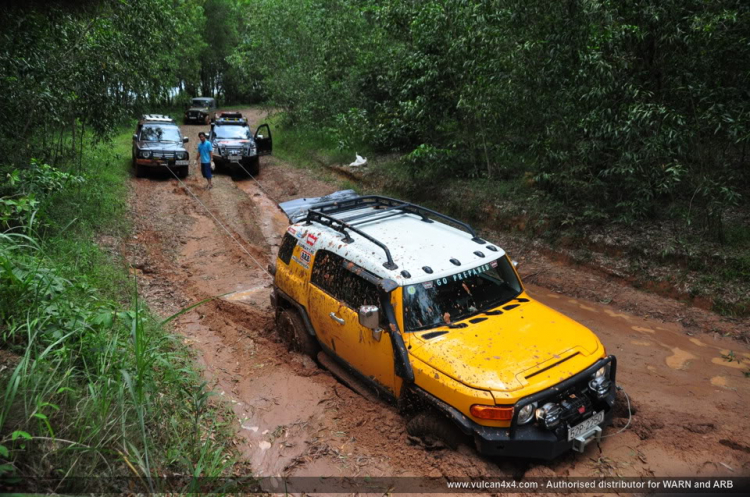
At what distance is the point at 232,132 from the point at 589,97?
13572 millimetres

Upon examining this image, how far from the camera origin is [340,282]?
550 cm

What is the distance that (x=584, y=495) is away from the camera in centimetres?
404

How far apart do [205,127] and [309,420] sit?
3092 centimetres

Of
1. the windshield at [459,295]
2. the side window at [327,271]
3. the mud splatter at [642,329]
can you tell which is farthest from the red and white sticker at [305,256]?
the mud splatter at [642,329]

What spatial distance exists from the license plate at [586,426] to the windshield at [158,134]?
1632 cm

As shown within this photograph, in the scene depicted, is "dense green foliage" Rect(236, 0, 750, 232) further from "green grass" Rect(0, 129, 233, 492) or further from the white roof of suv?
"green grass" Rect(0, 129, 233, 492)

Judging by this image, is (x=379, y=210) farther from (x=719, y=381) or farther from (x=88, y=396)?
(x=719, y=381)

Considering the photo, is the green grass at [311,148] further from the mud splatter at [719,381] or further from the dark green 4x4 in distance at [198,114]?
the dark green 4x4 in distance at [198,114]

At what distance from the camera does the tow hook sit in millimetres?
4215

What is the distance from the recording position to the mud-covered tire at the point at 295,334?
6.16 m

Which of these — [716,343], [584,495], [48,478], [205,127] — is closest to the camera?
[48,478]

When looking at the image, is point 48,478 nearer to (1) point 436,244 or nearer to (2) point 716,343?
(1) point 436,244

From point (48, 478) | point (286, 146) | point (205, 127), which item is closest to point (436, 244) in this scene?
point (48, 478)

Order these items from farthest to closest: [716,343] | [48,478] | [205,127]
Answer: [205,127]
[716,343]
[48,478]
